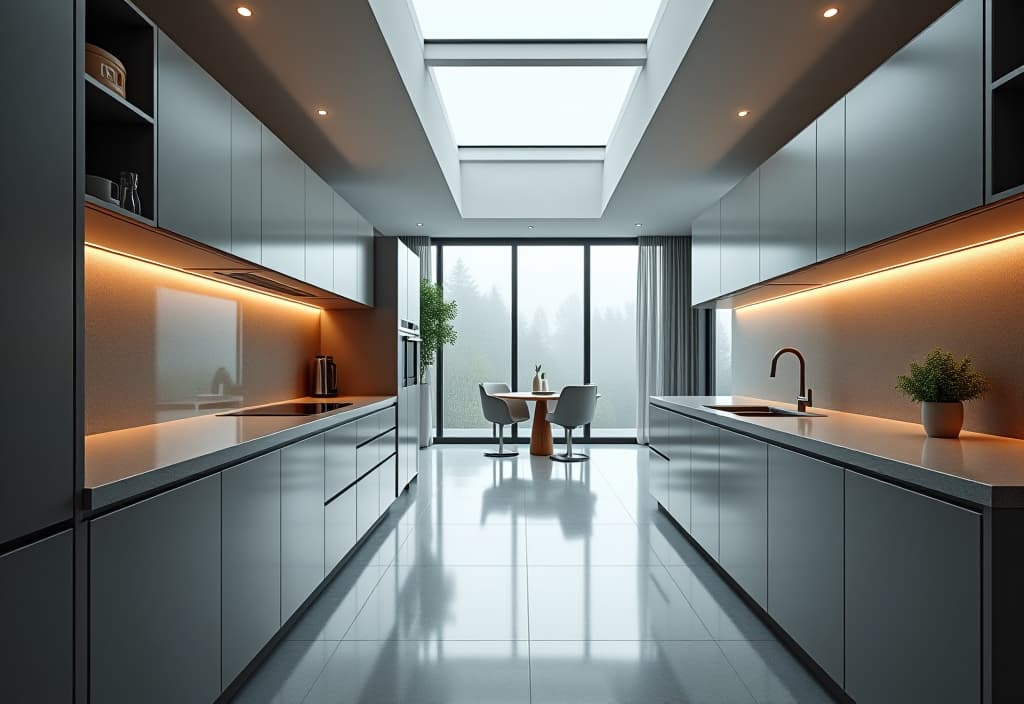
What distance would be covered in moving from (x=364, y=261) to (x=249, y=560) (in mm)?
2888

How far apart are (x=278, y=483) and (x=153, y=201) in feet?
3.67

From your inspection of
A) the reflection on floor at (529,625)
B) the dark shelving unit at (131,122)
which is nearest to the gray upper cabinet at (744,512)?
the reflection on floor at (529,625)

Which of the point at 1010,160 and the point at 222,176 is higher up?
the point at 222,176

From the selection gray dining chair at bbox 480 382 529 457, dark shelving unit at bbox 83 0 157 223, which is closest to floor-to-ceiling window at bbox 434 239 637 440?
gray dining chair at bbox 480 382 529 457

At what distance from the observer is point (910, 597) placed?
5.23ft

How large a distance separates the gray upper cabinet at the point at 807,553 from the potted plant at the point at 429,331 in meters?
5.34

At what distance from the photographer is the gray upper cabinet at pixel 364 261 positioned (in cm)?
448

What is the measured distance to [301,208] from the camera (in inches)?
133

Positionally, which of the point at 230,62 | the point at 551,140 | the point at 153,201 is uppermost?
the point at 551,140

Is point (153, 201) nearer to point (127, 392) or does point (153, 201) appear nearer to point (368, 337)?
point (127, 392)

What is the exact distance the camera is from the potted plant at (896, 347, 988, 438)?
2.13m

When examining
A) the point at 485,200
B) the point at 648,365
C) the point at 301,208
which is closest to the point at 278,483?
the point at 301,208

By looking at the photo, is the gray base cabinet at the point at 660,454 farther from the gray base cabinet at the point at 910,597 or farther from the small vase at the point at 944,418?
the gray base cabinet at the point at 910,597

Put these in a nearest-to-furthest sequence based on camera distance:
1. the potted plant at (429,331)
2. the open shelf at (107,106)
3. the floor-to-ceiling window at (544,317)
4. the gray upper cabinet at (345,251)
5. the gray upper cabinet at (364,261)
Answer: the open shelf at (107,106)
the gray upper cabinet at (345,251)
the gray upper cabinet at (364,261)
the potted plant at (429,331)
the floor-to-ceiling window at (544,317)
